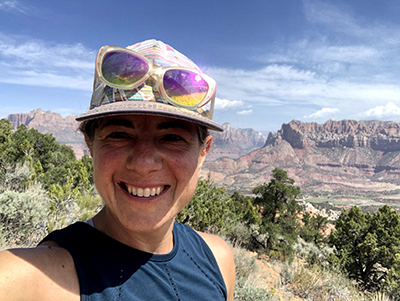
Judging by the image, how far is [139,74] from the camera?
1159mm

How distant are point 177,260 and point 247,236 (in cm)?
1534

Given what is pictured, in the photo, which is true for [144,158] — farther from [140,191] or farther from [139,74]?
[139,74]

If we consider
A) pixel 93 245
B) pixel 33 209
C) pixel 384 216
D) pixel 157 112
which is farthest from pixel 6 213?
pixel 384 216

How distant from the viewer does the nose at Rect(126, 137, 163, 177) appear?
1.12 meters

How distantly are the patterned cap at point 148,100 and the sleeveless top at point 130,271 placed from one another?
1.85ft

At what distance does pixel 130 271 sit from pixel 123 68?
96cm

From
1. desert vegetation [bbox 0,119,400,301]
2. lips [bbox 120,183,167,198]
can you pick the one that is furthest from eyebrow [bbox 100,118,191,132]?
desert vegetation [bbox 0,119,400,301]

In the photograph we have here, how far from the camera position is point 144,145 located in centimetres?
115

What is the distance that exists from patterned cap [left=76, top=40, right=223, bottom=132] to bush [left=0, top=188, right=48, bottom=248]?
5.38 meters

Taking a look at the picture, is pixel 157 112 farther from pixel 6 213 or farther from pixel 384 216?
pixel 384 216

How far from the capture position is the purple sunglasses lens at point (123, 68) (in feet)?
3.75

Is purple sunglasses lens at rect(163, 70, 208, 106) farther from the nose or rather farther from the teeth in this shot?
the teeth

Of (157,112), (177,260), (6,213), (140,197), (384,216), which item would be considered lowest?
(384,216)

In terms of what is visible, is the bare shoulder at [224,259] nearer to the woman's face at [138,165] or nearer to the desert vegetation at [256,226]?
the woman's face at [138,165]
